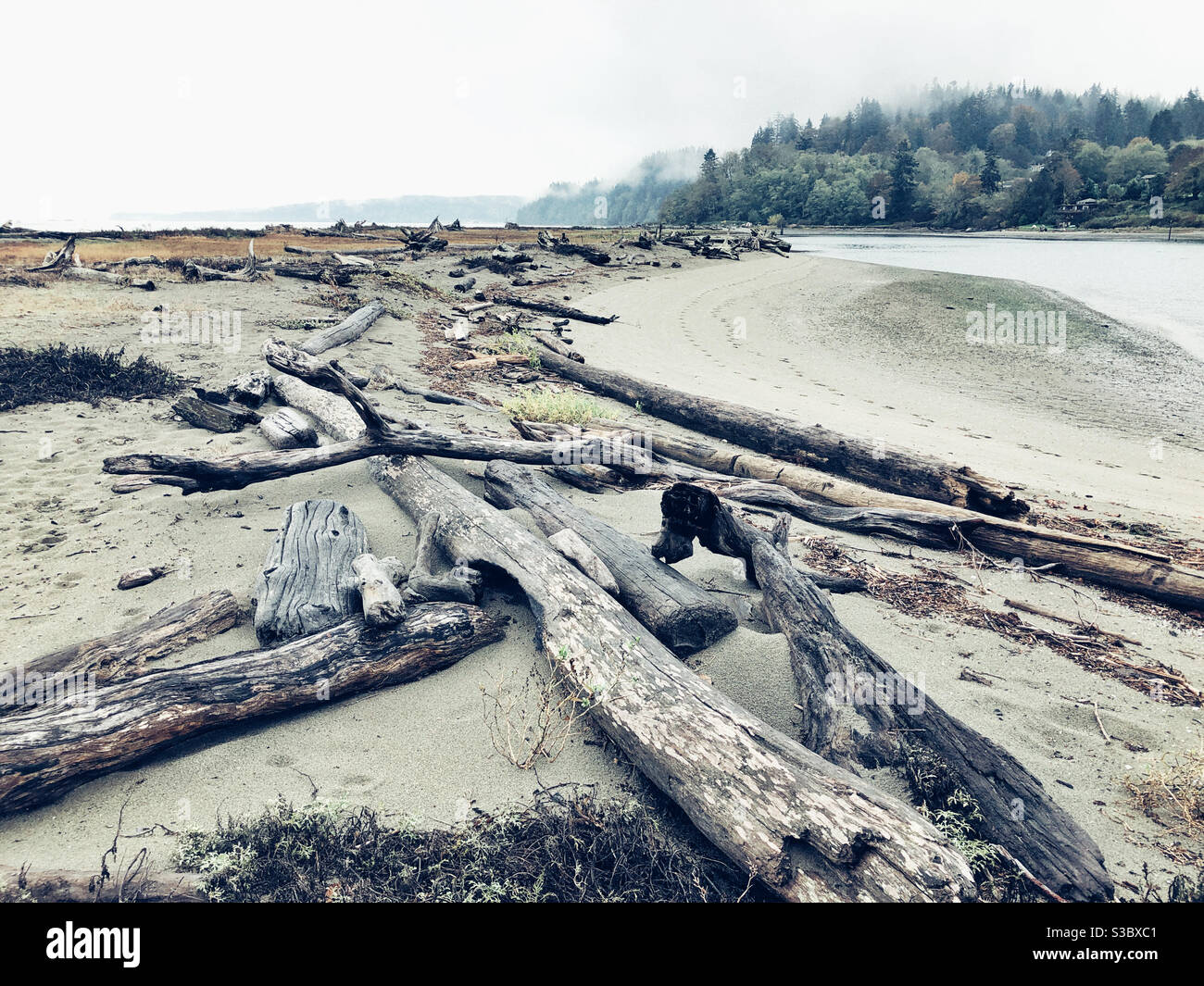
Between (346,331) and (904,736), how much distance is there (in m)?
12.5

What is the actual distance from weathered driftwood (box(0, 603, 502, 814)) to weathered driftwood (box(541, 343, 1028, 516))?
17.0 feet

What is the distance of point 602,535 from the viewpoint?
17.2 feet

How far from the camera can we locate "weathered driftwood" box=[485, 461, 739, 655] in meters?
4.32

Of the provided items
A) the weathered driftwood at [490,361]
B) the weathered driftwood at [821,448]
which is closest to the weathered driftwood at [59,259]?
the weathered driftwood at [490,361]

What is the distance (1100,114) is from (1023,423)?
685ft

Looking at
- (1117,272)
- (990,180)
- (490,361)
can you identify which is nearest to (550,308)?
(490,361)

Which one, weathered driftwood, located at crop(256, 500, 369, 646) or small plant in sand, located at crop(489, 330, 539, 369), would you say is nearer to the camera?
weathered driftwood, located at crop(256, 500, 369, 646)

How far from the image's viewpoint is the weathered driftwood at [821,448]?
6820mm

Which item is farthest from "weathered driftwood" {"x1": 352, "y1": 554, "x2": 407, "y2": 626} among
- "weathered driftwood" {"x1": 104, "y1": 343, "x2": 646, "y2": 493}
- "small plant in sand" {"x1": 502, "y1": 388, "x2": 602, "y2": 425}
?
"small plant in sand" {"x1": 502, "y1": 388, "x2": 602, "y2": 425}

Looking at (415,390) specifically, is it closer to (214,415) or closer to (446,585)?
(214,415)

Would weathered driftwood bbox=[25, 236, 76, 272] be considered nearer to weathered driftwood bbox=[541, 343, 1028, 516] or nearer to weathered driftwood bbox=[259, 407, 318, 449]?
weathered driftwood bbox=[259, 407, 318, 449]

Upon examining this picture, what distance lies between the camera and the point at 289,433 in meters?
Answer: 7.53
